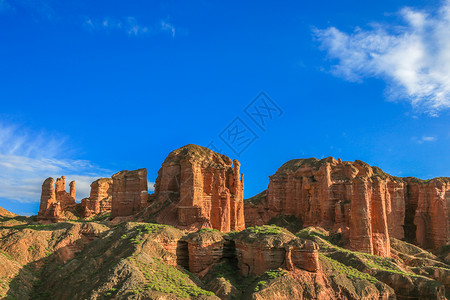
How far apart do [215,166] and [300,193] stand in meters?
25.1

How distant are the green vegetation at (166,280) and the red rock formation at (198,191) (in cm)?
1606

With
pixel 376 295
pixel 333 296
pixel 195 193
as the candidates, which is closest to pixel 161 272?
pixel 333 296

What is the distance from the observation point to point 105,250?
997 inches

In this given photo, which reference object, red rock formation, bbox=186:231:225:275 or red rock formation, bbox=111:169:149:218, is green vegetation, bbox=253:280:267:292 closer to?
red rock formation, bbox=186:231:225:275

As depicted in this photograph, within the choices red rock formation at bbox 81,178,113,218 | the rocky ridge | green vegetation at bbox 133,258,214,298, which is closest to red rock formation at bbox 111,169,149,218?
the rocky ridge

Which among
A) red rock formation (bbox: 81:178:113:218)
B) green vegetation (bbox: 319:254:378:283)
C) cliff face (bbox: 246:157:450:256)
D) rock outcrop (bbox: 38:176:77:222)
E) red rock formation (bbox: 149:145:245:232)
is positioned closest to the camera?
green vegetation (bbox: 319:254:378:283)

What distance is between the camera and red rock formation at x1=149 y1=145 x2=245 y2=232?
41.2m

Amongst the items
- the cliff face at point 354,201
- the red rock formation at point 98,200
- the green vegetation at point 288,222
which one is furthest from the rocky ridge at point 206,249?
the green vegetation at point 288,222

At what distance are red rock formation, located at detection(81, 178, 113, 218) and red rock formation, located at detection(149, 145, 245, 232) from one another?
63.9 ft

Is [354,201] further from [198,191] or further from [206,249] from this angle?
[206,249]

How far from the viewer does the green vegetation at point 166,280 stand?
65.9 feet

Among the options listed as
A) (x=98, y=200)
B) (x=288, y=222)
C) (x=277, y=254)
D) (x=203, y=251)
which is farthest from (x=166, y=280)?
(x=288, y=222)

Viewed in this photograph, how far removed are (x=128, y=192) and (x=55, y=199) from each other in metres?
20.3

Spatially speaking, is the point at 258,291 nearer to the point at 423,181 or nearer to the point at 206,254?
the point at 206,254
